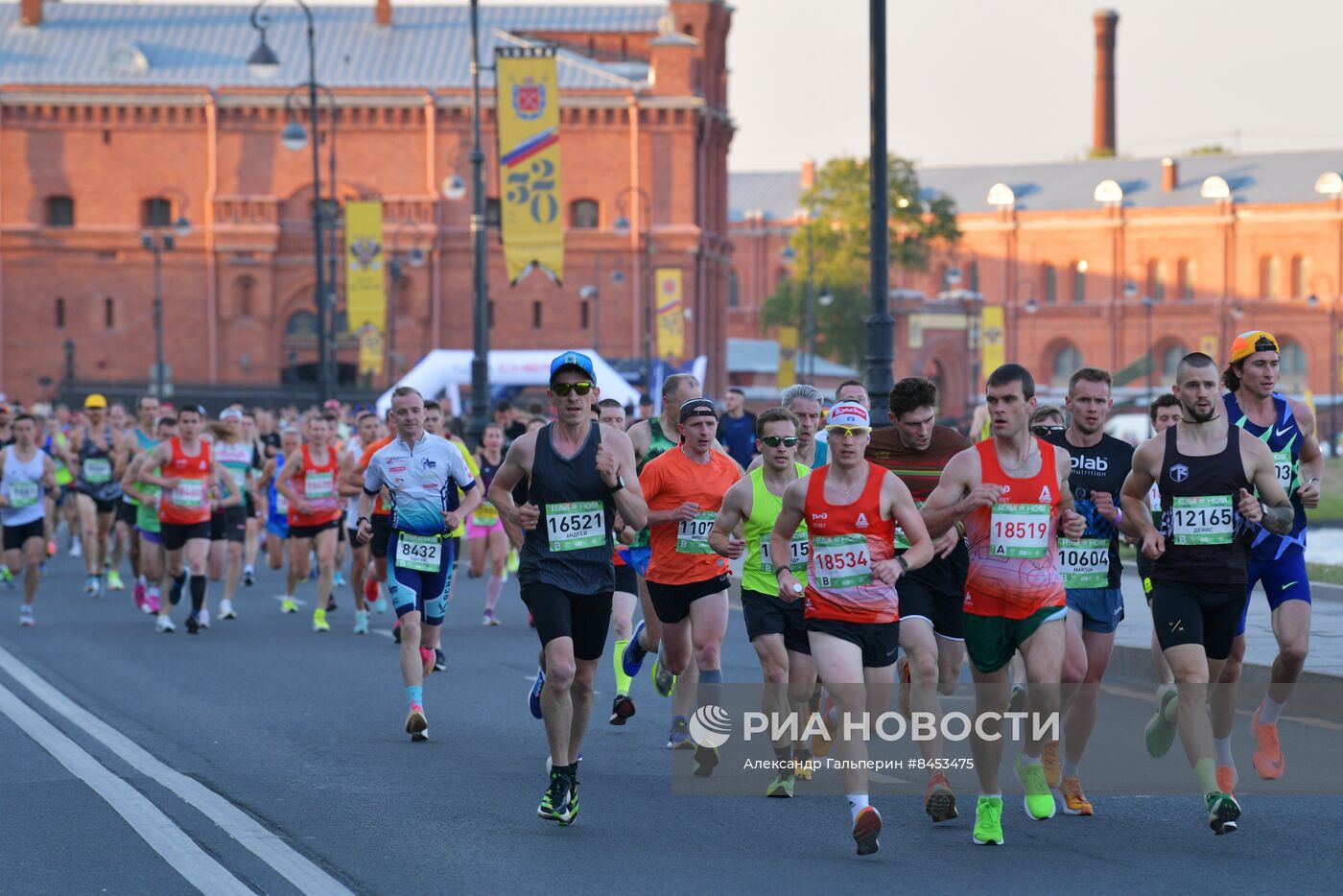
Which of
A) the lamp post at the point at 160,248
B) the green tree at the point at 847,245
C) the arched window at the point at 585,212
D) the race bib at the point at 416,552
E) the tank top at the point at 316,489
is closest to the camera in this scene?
the race bib at the point at 416,552

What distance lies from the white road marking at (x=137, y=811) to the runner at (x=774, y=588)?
9.09ft

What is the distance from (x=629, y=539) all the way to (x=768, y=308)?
92.3 m

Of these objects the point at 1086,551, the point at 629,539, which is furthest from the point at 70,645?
the point at 1086,551

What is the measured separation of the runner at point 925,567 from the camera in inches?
378

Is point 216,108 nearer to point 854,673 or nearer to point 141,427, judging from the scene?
point 141,427

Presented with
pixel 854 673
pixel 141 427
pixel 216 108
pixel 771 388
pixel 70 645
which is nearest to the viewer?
pixel 854 673

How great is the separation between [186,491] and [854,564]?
34.7 feet

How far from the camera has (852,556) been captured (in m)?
8.73

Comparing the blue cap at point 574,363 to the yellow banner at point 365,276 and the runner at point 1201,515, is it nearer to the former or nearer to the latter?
the runner at point 1201,515

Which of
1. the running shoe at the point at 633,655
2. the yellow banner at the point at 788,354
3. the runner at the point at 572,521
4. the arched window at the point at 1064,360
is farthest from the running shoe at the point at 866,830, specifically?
the arched window at the point at 1064,360

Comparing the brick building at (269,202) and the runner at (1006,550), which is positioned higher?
the brick building at (269,202)

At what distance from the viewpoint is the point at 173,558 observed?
18531 mm

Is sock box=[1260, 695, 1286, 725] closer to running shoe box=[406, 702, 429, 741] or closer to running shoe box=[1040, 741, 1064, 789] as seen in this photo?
running shoe box=[1040, 741, 1064, 789]

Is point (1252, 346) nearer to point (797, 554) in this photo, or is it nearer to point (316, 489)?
point (797, 554)
